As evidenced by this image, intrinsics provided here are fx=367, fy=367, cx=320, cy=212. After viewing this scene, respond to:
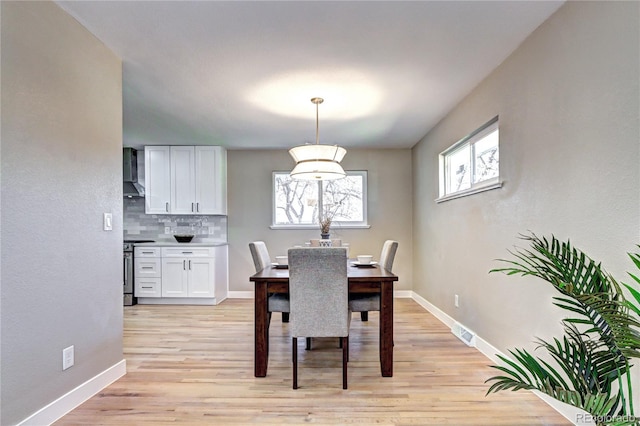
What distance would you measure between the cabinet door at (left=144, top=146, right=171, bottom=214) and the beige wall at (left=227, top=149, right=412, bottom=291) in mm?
926

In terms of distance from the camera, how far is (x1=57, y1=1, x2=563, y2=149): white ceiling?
2.15 metres

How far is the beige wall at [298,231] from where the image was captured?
587 centimetres

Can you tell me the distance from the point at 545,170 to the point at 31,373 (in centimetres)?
313

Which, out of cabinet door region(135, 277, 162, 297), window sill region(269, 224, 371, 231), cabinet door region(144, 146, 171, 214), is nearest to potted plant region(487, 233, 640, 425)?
window sill region(269, 224, 371, 231)

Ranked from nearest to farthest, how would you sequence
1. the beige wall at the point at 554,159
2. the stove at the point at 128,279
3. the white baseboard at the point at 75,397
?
the beige wall at the point at 554,159 < the white baseboard at the point at 75,397 < the stove at the point at 128,279

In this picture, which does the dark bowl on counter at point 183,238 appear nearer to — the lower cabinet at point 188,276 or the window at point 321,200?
the lower cabinet at point 188,276

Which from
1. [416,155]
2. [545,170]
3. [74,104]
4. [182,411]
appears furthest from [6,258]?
[416,155]

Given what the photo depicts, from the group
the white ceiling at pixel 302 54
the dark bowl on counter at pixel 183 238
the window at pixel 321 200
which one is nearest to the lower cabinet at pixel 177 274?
the dark bowl on counter at pixel 183 238

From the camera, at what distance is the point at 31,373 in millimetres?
1920

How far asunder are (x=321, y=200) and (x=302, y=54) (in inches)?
134

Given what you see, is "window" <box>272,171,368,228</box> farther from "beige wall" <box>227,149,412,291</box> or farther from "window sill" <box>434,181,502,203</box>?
"window sill" <box>434,181,502,203</box>

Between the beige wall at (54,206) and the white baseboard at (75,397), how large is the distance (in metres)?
0.03

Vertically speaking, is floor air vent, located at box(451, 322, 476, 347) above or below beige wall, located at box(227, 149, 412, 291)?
below

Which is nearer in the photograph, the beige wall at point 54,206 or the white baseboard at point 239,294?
the beige wall at point 54,206
